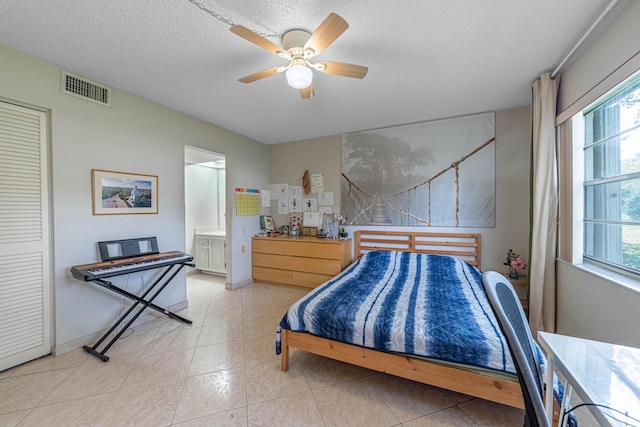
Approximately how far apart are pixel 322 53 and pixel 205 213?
13.1 ft

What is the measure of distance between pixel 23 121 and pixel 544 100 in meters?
4.33

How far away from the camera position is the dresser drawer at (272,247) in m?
3.78

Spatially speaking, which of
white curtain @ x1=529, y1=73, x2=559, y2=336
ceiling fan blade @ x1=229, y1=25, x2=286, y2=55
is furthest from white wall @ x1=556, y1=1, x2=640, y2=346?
ceiling fan blade @ x1=229, y1=25, x2=286, y2=55

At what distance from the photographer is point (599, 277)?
162cm

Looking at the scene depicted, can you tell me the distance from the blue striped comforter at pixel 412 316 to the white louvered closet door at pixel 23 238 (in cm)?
198

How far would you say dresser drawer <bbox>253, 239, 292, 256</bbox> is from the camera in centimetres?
378

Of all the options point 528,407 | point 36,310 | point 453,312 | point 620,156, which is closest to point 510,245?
point 620,156

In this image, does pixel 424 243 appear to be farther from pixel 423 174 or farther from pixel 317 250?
pixel 317 250

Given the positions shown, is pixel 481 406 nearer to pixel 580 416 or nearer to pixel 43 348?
pixel 580 416

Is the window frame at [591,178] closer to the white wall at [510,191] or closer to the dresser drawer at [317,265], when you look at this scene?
the white wall at [510,191]

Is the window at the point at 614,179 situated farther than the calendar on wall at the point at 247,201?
No

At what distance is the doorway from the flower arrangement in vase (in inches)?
160

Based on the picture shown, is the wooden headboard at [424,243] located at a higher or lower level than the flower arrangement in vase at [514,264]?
higher

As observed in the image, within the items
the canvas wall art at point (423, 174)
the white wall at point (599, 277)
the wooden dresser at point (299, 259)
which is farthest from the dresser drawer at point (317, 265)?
the white wall at point (599, 277)
